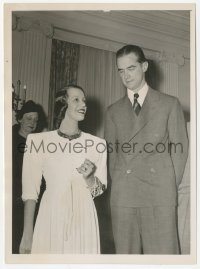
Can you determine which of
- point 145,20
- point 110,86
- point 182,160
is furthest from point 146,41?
point 182,160

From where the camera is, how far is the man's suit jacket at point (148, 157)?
131 centimetres

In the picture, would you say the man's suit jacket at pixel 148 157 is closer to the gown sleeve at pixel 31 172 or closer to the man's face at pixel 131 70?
the man's face at pixel 131 70

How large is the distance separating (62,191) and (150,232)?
0.32 m

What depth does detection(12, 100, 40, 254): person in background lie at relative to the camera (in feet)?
4.30

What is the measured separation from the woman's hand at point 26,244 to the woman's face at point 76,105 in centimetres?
42

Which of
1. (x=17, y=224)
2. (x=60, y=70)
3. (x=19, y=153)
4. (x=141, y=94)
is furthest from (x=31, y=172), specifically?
(x=141, y=94)

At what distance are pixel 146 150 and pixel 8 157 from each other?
456mm

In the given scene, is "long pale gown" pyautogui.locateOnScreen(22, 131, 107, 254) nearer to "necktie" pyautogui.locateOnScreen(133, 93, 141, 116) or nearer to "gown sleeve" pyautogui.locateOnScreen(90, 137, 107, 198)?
"gown sleeve" pyautogui.locateOnScreen(90, 137, 107, 198)

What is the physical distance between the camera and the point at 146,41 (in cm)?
135

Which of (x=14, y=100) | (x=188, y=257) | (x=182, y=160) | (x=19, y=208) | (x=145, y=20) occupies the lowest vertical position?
(x=188, y=257)

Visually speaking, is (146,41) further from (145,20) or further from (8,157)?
(8,157)

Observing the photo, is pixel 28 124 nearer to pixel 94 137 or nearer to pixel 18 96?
pixel 18 96

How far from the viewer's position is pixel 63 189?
1315 mm

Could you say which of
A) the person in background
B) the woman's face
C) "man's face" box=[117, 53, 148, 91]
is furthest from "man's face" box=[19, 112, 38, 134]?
"man's face" box=[117, 53, 148, 91]
